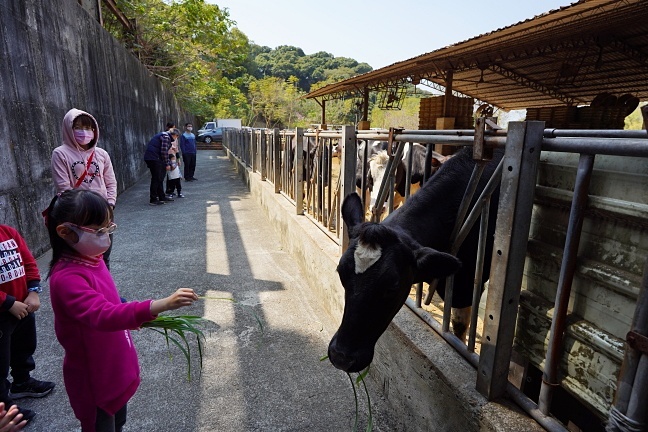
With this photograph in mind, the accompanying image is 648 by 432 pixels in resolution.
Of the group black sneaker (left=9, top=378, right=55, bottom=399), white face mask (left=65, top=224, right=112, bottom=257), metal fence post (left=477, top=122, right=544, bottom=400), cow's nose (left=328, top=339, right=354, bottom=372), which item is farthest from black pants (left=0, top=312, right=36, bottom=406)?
metal fence post (left=477, top=122, right=544, bottom=400)

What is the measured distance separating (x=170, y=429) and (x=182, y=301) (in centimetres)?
133

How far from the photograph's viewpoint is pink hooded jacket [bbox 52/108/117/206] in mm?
3377

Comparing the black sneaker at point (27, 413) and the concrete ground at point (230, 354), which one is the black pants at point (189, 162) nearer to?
the concrete ground at point (230, 354)

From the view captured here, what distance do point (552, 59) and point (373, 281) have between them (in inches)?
443

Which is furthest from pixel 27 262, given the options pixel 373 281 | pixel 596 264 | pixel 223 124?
pixel 223 124

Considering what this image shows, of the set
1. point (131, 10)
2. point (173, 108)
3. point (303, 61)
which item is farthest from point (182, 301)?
point (303, 61)

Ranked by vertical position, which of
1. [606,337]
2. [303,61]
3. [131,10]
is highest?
[303,61]

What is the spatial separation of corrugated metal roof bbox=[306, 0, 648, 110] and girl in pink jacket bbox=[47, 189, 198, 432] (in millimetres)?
6692

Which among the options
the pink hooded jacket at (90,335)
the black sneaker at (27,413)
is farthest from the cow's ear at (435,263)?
the black sneaker at (27,413)

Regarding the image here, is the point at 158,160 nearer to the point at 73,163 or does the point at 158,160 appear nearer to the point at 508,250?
the point at 73,163

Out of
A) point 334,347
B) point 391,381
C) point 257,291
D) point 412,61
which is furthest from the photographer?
point 412,61

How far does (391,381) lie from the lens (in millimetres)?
2518

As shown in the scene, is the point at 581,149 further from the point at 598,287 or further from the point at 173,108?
the point at 173,108

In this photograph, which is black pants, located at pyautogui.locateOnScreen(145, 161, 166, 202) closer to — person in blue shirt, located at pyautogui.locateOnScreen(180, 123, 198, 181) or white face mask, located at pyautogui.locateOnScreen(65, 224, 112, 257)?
person in blue shirt, located at pyautogui.locateOnScreen(180, 123, 198, 181)
